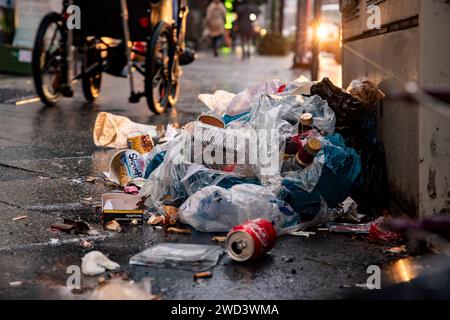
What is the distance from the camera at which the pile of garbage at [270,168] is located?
4.04 metres

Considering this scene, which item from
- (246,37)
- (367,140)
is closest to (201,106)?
(367,140)

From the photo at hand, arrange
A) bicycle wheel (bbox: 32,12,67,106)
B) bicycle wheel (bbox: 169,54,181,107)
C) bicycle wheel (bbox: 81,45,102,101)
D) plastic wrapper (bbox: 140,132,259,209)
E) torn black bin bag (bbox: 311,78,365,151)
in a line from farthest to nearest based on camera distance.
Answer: bicycle wheel (bbox: 81,45,102,101), bicycle wheel (bbox: 169,54,181,107), bicycle wheel (bbox: 32,12,67,106), torn black bin bag (bbox: 311,78,365,151), plastic wrapper (bbox: 140,132,259,209)

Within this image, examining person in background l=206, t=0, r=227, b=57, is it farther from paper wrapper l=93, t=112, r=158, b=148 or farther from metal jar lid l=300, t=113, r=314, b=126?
metal jar lid l=300, t=113, r=314, b=126

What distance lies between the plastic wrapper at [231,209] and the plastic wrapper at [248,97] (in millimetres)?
1412

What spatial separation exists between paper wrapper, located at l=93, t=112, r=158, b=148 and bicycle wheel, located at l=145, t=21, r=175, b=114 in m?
1.36

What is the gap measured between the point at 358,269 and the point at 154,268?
0.91m

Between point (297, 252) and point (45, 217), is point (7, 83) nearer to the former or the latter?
point (45, 217)

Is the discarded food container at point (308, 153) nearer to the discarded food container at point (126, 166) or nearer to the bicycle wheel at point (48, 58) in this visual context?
the discarded food container at point (126, 166)

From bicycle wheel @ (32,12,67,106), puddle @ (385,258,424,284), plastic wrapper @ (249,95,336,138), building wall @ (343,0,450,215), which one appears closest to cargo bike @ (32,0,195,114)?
bicycle wheel @ (32,12,67,106)

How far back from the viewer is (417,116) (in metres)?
3.80

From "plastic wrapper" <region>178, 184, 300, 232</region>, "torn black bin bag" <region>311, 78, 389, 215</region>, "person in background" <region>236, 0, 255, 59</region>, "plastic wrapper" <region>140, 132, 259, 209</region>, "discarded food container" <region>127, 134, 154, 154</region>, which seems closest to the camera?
"plastic wrapper" <region>178, 184, 300, 232</region>

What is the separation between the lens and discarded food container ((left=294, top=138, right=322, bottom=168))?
416 cm
